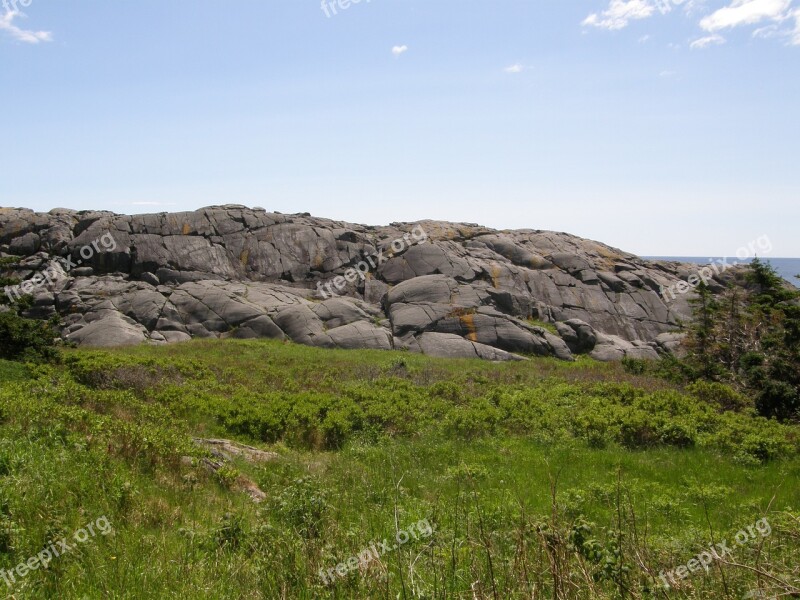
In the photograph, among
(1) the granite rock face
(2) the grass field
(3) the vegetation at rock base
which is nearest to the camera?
(2) the grass field

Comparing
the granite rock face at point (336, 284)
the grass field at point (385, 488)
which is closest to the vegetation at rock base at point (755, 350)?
the grass field at point (385, 488)

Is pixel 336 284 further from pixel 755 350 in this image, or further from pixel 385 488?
pixel 385 488

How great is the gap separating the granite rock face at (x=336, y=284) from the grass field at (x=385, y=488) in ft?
55.8

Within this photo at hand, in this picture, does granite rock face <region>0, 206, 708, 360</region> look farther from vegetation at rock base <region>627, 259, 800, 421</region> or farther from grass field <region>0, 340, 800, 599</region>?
grass field <region>0, 340, 800, 599</region>

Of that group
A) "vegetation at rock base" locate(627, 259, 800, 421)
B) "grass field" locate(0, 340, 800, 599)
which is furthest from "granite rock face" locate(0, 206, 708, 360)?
"grass field" locate(0, 340, 800, 599)

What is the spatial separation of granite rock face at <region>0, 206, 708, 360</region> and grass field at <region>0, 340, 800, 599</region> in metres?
17.0

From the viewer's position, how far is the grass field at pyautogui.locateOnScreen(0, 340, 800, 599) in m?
4.66

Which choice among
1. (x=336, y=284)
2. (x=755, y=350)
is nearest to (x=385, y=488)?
(x=755, y=350)

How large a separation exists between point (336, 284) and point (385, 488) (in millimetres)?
43021

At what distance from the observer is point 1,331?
66.6 feet

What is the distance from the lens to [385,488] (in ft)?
30.9

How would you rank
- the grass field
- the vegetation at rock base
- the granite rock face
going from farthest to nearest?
the granite rock face
the vegetation at rock base
the grass field

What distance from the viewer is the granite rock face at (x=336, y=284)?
4128 centimetres

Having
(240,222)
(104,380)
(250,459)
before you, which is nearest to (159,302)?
(240,222)
